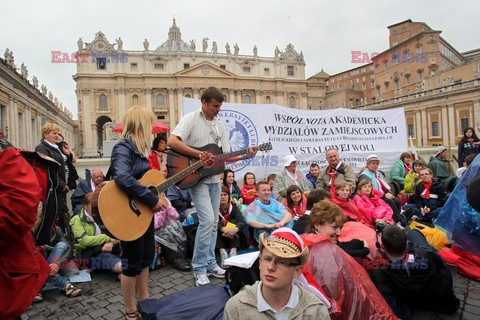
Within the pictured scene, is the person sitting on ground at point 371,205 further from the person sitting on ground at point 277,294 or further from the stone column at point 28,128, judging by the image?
the stone column at point 28,128

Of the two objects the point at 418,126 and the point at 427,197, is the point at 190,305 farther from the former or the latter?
the point at 418,126

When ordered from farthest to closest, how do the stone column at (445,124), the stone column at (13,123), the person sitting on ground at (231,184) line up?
the stone column at (445,124) < the stone column at (13,123) < the person sitting on ground at (231,184)

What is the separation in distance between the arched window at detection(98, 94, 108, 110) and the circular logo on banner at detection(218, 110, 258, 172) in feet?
187

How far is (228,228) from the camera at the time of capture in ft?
14.5

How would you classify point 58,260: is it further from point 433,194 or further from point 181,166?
point 433,194

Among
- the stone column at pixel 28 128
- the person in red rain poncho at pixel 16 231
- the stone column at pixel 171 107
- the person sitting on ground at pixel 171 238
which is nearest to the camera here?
the person in red rain poncho at pixel 16 231

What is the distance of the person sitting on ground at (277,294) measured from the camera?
1.64 meters

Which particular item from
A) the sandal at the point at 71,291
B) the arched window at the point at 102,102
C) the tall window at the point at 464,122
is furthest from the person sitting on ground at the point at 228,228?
the arched window at the point at 102,102

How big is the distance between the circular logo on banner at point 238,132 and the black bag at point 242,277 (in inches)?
171

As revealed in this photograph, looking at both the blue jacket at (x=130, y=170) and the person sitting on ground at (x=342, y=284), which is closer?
the person sitting on ground at (x=342, y=284)

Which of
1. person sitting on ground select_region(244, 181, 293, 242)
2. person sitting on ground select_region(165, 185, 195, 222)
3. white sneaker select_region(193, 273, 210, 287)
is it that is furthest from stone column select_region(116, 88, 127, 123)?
white sneaker select_region(193, 273, 210, 287)

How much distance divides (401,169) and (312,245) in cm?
640

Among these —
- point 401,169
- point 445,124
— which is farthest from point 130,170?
point 445,124

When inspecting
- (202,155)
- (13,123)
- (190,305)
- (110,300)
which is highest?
(13,123)
